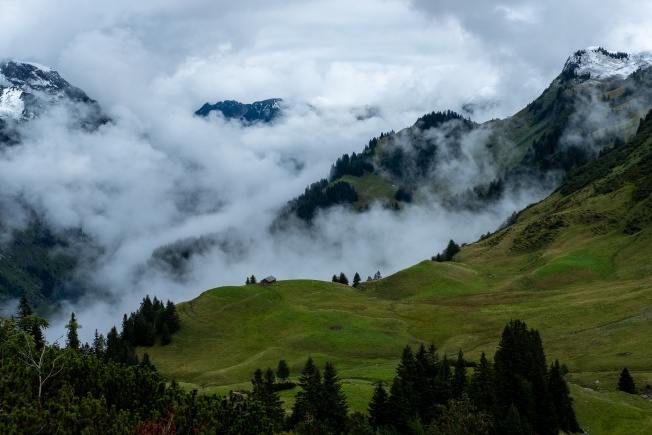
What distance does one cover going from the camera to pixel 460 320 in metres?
146

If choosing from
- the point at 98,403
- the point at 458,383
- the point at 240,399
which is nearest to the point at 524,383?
the point at 458,383

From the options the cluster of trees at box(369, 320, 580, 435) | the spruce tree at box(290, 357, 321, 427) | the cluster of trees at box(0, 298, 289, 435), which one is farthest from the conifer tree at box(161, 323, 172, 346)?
the cluster of trees at box(0, 298, 289, 435)

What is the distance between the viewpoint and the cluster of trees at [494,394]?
66938 mm

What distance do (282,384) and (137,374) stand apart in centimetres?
6547

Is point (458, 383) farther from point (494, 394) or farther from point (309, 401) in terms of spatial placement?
point (309, 401)

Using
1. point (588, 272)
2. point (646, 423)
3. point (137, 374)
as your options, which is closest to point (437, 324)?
point (588, 272)

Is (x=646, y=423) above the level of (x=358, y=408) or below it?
below

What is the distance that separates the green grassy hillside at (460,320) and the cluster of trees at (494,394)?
24.0 feet

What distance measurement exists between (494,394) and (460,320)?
2899 inches

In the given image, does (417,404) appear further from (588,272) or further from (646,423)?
(588,272)

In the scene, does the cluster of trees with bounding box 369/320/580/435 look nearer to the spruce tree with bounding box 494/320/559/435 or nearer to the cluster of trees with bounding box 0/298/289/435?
the spruce tree with bounding box 494/320/559/435

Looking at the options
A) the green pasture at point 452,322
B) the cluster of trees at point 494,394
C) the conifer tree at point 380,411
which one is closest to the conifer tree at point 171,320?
the green pasture at point 452,322

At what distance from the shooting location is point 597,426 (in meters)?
77.4

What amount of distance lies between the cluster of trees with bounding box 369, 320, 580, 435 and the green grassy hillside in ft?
24.0
